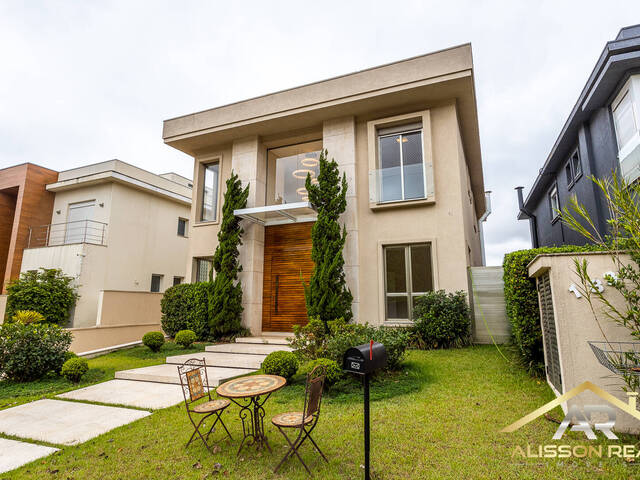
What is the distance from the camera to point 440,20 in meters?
9.15

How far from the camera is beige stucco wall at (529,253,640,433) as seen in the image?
3.43 metres

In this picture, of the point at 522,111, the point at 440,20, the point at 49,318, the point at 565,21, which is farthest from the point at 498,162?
the point at 49,318

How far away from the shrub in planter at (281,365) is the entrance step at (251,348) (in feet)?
7.74

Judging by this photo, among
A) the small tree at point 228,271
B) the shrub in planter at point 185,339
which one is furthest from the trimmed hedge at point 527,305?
the shrub in planter at point 185,339

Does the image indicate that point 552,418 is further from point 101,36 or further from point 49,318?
point 49,318

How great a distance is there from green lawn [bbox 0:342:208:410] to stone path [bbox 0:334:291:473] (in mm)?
381

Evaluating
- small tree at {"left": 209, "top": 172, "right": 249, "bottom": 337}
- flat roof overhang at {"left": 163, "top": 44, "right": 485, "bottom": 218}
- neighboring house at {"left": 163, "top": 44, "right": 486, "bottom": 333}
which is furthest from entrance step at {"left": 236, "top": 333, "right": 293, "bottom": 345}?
flat roof overhang at {"left": 163, "top": 44, "right": 485, "bottom": 218}

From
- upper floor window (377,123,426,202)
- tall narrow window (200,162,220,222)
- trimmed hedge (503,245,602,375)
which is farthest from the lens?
tall narrow window (200,162,220,222)

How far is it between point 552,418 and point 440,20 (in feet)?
31.7

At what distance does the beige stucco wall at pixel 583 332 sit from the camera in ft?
11.2

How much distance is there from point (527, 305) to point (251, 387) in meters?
4.18

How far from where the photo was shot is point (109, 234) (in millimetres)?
14234

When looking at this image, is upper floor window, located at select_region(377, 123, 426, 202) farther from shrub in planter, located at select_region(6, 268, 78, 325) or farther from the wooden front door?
shrub in planter, located at select_region(6, 268, 78, 325)

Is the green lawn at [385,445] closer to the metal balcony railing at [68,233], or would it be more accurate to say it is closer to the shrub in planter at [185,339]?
the shrub in planter at [185,339]
